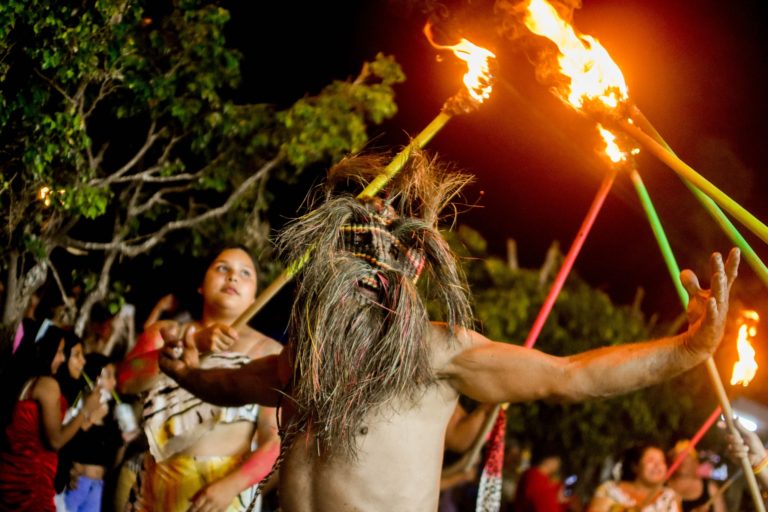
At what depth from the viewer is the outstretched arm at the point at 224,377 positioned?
3777 mm

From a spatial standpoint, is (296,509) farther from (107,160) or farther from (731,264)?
(107,160)

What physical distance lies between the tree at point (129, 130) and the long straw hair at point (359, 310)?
3750 mm

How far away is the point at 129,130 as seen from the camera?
440 inches

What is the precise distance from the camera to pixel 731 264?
9.34 feet

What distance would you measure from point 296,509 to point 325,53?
37.8 feet

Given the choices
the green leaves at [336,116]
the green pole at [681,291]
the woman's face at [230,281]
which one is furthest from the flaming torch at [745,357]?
the green leaves at [336,116]

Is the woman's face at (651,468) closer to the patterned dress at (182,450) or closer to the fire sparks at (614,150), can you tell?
the fire sparks at (614,150)

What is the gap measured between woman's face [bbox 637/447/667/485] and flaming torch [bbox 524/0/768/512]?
279 centimetres

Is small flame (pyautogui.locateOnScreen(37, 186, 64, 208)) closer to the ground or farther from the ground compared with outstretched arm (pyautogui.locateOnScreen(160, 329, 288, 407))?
farther from the ground

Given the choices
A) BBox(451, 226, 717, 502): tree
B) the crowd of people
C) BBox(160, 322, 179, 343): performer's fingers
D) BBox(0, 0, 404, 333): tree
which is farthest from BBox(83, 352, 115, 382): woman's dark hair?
BBox(451, 226, 717, 502): tree

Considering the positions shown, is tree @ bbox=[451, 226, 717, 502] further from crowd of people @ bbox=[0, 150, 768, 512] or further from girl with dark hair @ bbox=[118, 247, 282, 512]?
crowd of people @ bbox=[0, 150, 768, 512]

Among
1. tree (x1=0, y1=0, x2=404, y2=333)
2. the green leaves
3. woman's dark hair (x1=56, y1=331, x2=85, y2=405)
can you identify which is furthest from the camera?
the green leaves

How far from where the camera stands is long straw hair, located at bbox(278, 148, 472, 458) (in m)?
3.14

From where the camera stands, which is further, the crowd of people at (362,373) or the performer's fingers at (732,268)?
the crowd of people at (362,373)
